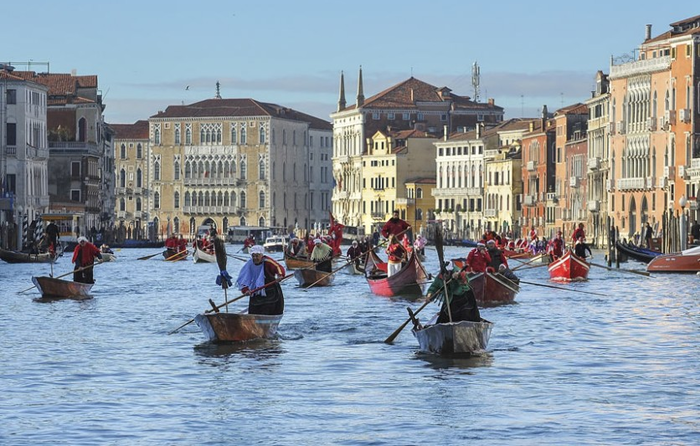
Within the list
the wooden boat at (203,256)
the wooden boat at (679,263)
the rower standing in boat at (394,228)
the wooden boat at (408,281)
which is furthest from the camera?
the wooden boat at (203,256)

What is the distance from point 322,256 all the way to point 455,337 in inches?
945

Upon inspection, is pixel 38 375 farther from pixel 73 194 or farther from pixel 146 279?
pixel 73 194

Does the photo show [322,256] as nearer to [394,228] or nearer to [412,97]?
[394,228]

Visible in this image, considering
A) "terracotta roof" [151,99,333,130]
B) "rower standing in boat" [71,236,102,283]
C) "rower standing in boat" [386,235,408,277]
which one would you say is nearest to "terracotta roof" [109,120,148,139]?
"terracotta roof" [151,99,333,130]

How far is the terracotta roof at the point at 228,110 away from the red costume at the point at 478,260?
132 m

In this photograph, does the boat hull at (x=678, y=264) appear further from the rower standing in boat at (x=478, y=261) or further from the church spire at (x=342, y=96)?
the church spire at (x=342, y=96)

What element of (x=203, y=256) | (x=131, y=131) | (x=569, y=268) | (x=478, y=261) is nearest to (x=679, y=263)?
(x=569, y=268)

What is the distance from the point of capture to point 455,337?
24.5m

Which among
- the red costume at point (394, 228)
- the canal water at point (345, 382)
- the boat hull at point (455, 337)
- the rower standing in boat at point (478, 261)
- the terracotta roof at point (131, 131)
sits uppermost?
the terracotta roof at point (131, 131)

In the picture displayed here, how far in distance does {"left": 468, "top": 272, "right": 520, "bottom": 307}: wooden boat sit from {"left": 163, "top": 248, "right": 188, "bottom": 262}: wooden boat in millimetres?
42705

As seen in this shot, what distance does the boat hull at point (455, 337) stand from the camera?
24391 mm

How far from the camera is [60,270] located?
63219 millimetres

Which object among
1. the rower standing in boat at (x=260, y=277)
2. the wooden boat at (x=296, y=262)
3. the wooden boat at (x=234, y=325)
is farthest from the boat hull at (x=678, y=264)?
the rower standing in boat at (x=260, y=277)

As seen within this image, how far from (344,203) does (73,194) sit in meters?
51.0
